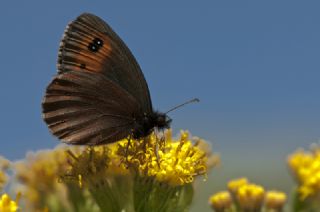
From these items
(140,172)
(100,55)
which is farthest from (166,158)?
(100,55)

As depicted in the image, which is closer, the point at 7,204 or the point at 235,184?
the point at 7,204

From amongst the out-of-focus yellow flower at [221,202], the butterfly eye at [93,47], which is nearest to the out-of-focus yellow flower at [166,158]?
the out-of-focus yellow flower at [221,202]

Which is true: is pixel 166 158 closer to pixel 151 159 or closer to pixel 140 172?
pixel 151 159

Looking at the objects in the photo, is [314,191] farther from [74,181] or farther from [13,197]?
[13,197]

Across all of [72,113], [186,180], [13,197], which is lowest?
[13,197]

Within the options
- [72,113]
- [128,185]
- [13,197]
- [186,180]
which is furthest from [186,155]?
[13,197]

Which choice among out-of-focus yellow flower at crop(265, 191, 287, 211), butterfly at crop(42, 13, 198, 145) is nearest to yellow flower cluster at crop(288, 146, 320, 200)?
out-of-focus yellow flower at crop(265, 191, 287, 211)

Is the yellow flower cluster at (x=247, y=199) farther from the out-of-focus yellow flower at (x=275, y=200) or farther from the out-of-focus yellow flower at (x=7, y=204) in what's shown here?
the out-of-focus yellow flower at (x=7, y=204)
